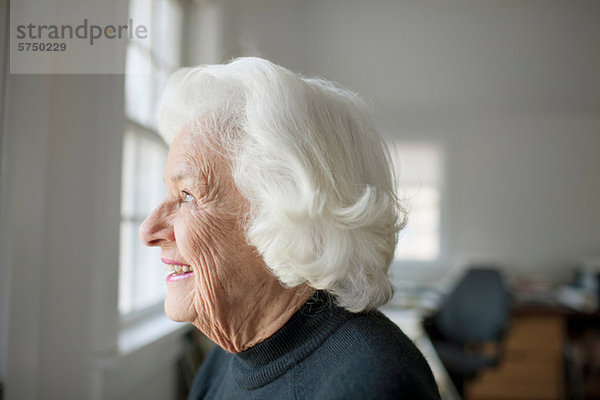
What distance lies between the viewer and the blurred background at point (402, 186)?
4.50 feet

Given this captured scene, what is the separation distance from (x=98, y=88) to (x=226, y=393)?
3.61ft

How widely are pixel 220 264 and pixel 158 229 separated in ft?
Result: 0.46

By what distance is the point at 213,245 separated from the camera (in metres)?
0.83

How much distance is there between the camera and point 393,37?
4750mm

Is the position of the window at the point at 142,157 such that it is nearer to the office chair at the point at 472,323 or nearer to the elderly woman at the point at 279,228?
the elderly woman at the point at 279,228

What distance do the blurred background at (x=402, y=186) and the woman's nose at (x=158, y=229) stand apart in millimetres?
467

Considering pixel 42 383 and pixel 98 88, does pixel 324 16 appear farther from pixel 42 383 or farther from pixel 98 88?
pixel 42 383

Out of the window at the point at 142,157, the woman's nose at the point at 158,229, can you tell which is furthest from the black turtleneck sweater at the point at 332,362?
the window at the point at 142,157

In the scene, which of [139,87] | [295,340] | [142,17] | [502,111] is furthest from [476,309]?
[295,340]

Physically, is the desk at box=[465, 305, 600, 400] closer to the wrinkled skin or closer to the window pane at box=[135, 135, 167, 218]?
the window pane at box=[135, 135, 167, 218]

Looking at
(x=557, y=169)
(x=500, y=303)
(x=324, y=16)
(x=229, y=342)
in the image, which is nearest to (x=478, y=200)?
(x=557, y=169)

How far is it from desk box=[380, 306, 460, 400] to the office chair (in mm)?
402

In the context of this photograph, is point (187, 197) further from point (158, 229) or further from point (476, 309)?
point (476, 309)

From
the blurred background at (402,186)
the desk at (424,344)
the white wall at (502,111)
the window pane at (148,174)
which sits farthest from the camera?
the white wall at (502,111)
